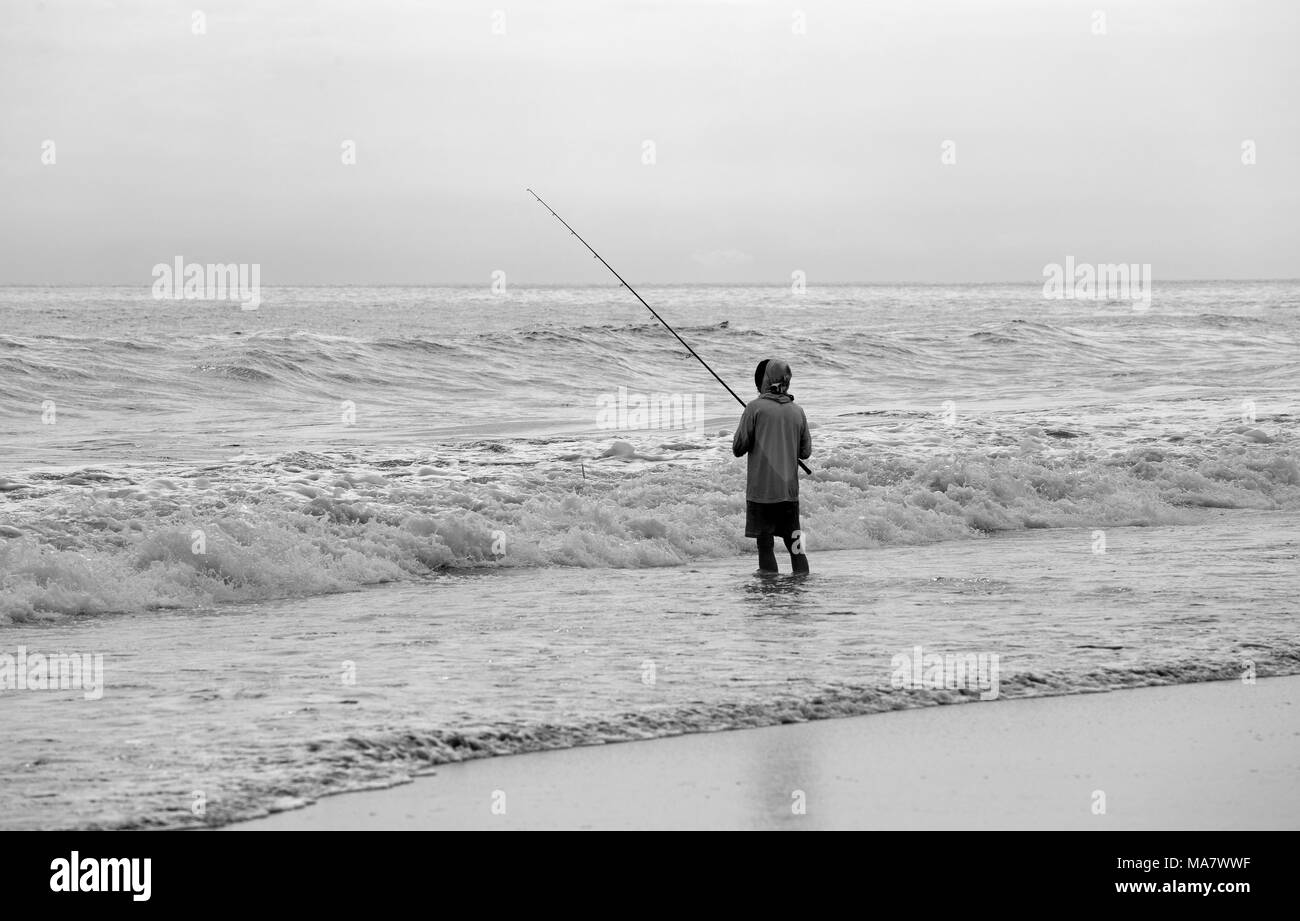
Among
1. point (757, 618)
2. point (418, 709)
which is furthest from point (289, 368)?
point (418, 709)

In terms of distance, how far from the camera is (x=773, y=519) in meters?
8.72

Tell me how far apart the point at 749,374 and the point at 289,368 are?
866 cm

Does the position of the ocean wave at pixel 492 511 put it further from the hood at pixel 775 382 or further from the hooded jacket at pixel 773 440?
the hood at pixel 775 382

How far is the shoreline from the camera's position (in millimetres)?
3883

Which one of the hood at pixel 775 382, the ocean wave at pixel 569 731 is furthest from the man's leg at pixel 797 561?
the ocean wave at pixel 569 731

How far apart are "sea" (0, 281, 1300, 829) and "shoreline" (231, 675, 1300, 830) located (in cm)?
20

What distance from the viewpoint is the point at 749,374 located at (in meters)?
25.8

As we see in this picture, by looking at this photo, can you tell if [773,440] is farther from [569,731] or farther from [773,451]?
[569,731]

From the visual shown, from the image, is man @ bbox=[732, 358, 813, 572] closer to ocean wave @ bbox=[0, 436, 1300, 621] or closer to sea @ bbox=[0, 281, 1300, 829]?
sea @ bbox=[0, 281, 1300, 829]

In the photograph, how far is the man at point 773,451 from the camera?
8594mm

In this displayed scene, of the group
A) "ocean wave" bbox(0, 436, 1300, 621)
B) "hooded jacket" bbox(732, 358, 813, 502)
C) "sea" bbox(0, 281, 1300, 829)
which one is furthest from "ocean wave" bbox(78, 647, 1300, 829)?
"ocean wave" bbox(0, 436, 1300, 621)

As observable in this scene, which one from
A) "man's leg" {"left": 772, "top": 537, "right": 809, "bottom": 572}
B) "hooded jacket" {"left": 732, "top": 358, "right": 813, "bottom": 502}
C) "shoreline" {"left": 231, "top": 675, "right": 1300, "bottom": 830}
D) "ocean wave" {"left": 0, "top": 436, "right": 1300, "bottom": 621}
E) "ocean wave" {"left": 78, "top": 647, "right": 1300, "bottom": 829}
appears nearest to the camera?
"shoreline" {"left": 231, "top": 675, "right": 1300, "bottom": 830}

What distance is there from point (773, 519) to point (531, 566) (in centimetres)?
197
